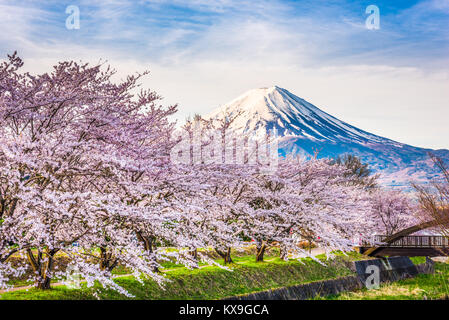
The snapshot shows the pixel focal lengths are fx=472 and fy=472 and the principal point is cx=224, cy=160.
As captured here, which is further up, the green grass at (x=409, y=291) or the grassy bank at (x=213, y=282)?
the grassy bank at (x=213, y=282)

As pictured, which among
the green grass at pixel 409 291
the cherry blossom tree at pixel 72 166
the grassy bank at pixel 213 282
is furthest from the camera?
the green grass at pixel 409 291

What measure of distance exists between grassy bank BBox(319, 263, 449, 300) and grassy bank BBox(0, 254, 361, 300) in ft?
6.81

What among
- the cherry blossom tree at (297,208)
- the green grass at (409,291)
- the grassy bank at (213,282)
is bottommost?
the green grass at (409,291)

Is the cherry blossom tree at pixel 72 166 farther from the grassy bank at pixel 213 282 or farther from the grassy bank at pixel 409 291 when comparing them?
the grassy bank at pixel 409 291

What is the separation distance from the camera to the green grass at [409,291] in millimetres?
24625

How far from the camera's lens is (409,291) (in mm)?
26922

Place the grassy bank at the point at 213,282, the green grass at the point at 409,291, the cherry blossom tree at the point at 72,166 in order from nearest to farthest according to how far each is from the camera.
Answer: the cherry blossom tree at the point at 72,166, the grassy bank at the point at 213,282, the green grass at the point at 409,291

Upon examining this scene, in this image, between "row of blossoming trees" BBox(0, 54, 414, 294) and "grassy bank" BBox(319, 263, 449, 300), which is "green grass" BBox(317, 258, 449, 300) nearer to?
"grassy bank" BBox(319, 263, 449, 300)

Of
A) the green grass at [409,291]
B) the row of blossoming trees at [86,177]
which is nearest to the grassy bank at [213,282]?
the row of blossoming trees at [86,177]

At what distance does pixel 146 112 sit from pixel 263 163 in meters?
8.07

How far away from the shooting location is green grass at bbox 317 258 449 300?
24.6 metres

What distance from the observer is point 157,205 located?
1380 cm

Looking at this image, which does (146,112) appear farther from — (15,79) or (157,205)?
(15,79)
